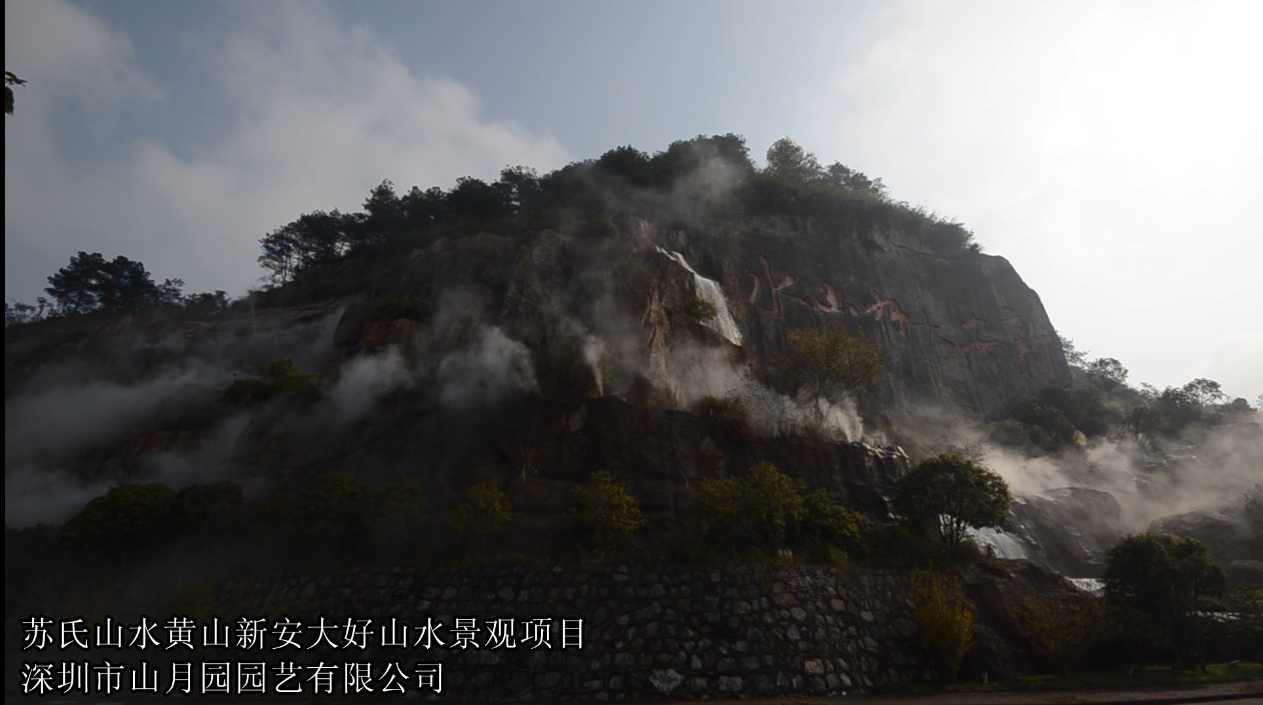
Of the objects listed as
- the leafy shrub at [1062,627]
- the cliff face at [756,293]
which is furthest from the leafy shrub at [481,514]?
the leafy shrub at [1062,627]

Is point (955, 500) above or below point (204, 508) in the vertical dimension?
below

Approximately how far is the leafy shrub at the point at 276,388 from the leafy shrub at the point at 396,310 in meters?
3.30

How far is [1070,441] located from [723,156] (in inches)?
1025

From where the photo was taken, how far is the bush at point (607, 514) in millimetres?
17422

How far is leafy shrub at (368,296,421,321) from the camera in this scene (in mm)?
27531

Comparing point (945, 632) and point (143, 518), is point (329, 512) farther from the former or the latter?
point (945, 632)

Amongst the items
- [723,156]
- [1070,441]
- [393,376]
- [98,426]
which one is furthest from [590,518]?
[723,156]

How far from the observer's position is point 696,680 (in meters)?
14.3

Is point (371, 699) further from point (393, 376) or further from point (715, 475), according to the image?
point (393, 376)

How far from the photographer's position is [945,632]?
15641 millimetres

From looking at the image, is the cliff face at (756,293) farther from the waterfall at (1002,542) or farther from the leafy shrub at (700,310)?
the waterfall at (1002,542)

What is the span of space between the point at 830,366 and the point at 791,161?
28.7m

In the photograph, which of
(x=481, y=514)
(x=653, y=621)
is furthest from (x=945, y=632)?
→ (x=481, y=514)

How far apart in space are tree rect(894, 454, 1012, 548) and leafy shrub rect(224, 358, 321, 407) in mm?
20029
